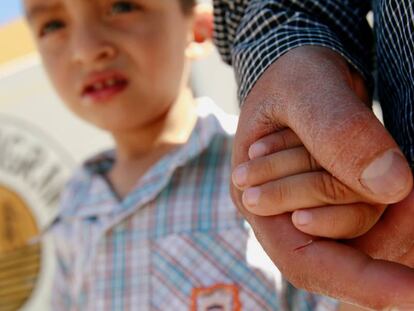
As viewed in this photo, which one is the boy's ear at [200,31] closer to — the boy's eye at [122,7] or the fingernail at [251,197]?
the boy's eye at [122,7]

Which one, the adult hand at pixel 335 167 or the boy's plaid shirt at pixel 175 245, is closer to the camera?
the adult hand at pixel 335 167

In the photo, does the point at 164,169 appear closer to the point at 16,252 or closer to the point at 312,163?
the point at 312,163

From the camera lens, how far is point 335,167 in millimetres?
402

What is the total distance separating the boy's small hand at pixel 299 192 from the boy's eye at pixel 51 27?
673 mm

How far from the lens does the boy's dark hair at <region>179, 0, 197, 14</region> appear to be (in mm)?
1098

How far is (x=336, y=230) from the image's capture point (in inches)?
16.8

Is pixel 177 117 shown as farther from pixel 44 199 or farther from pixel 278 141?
pixel 44 199

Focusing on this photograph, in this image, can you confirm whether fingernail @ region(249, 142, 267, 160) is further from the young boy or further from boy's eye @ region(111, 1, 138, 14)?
boy's eye @ region(111, 1, 138, 14)

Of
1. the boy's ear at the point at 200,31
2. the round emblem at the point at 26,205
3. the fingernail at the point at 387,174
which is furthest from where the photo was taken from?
the round emblem at the point at 26,205

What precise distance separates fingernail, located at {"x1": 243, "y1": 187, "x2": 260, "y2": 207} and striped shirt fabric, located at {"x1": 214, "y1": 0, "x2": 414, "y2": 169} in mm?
115

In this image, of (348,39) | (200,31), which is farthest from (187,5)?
(348,39)

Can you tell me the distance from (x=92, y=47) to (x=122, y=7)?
0.09m

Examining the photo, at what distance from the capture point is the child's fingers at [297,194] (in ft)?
1.38

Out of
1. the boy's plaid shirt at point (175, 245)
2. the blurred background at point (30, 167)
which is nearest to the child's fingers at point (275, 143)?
the boy's plaid shirt at point (175, 245)
